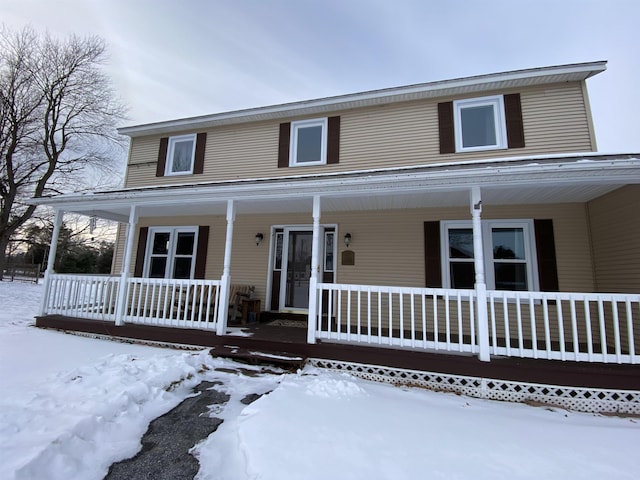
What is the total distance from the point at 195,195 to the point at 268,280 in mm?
2548

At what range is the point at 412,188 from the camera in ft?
15.0

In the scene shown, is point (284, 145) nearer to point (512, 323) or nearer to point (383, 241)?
point (383, 241)

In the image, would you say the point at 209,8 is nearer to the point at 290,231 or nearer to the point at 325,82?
the point at 325,82

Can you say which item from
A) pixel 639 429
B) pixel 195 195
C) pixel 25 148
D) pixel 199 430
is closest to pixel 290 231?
pixel 195 195

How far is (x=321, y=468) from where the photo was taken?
2221 millimetres

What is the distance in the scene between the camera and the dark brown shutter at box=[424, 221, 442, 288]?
5832 mm

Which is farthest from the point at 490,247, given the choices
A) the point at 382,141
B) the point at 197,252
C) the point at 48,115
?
the point at 48,115

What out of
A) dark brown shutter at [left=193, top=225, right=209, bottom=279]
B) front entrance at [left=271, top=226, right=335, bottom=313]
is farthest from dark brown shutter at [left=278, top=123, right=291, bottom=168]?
dark brown shutter at [left=193, top=225, right=209, bottom=279]

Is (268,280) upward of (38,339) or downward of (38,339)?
upward

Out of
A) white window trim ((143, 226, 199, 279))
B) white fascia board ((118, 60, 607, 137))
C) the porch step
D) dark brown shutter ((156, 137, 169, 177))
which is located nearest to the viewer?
the porch step

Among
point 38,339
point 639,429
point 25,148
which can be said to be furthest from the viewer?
point 25,148

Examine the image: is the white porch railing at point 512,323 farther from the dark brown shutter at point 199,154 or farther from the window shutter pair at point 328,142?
the dark brown shutter at point 199,154

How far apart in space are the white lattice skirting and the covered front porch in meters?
0.33

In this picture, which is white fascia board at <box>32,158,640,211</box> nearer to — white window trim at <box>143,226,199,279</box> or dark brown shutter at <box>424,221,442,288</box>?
white window trim at <box>143,226,199,279</box>
